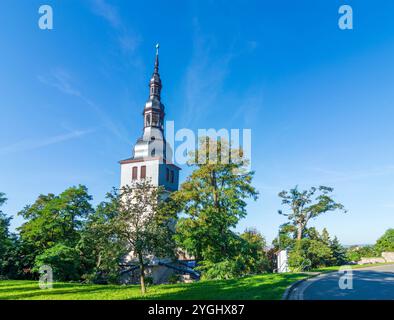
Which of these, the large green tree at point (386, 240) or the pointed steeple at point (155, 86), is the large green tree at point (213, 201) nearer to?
the pointed steeple at point (155, 86)

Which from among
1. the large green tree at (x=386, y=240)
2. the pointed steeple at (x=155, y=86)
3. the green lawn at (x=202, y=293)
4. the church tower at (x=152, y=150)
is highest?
the pointed steeple at (x=155, y=86)

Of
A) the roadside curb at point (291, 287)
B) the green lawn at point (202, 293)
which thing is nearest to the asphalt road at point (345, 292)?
the roadside curb at point (291, 287)

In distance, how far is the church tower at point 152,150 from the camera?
4359 centimetres

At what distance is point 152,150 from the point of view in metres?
44.7

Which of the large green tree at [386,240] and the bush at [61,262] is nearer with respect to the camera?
the bush at [61,262]

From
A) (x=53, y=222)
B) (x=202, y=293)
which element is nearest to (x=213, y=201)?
(x=202, y=293)

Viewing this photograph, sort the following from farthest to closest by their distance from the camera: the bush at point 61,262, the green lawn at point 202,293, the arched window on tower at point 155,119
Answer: the arched window on tower at point 155,119 < the bush at point 61,262 < the green lawn at point 202,293

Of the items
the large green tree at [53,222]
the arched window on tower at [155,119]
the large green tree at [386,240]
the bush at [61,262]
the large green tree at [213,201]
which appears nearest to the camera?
the large green tree at [213,201]

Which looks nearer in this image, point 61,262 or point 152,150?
point 61,262

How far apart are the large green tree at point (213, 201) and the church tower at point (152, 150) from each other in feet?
67.1

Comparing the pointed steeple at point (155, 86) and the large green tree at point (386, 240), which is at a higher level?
the pointed steeple at point (155, 86)

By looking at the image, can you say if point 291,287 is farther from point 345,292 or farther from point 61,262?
point 61,262

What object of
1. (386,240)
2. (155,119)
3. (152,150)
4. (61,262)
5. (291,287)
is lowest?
(386,240)

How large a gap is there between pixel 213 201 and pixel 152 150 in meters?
23.2
